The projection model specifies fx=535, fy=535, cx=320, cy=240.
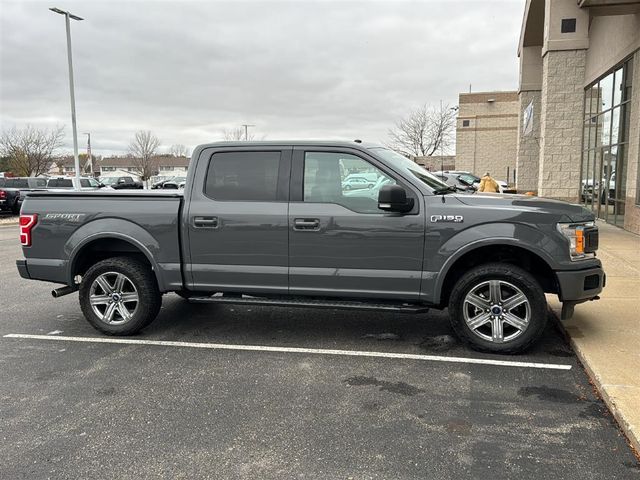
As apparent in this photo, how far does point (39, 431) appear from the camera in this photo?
3578 millimetres

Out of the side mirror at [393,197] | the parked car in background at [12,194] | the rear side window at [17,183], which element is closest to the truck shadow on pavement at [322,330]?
the side mirror at [393,197]

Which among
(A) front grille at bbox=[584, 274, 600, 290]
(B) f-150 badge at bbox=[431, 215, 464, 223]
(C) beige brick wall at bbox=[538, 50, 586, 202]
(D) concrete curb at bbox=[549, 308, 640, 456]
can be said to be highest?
(C) beige brick wall at bbox=[538, 50, 586, 202]

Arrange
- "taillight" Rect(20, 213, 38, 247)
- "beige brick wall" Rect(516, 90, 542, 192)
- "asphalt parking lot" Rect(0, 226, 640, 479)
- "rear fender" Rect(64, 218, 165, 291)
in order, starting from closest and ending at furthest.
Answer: "asphalt parking lot" Rect(0, 226, 640, 479)
"rear fender" Rect(64, 218, 165, 291)
"taillight" Rect(20, 213, 38, 247)
"beige brick wall" Rect(516, 90, 542, 192)

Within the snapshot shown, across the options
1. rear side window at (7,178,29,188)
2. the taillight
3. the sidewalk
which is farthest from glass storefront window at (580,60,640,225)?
rear side window at (7,178,29,188)

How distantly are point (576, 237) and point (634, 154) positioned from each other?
8.87 meters

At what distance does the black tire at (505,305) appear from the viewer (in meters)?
4.72

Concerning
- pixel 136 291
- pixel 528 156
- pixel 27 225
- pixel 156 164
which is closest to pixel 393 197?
pixel 136 291

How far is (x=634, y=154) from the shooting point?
11914 mm

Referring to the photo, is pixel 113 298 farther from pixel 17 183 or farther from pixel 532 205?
pixel 17 183

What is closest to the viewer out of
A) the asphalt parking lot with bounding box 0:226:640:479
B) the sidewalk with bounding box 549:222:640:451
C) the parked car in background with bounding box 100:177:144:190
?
the asphalt parking lot with bounding box 0:226:640:479

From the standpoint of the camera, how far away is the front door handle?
197 inches

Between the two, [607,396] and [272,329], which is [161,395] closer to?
[272,329]

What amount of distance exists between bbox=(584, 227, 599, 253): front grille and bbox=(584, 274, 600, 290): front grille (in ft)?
0.76

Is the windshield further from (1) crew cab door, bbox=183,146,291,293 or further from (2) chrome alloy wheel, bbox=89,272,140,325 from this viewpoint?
(2) chrome alloy wheel, bbox=89,272,140,325
